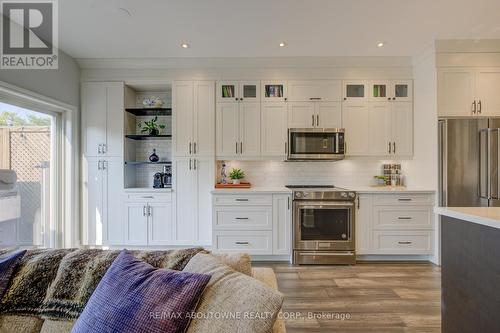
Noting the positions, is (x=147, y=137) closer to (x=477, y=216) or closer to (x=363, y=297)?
(x=363, y=297)

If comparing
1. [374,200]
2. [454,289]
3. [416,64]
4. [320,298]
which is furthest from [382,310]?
[416,64]

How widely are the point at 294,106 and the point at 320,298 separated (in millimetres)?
2455

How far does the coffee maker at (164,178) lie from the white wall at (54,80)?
4.92 feet

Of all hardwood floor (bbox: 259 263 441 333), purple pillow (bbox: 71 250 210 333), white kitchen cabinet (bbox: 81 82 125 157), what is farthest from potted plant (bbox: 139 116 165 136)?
purple pillow (bbox: 71 250 210 333)

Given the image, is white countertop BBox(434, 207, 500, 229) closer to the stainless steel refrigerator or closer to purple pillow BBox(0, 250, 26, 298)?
the stainless steel refrigerator

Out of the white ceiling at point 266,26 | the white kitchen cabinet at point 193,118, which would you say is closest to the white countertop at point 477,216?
the white ceiling at point 266,26

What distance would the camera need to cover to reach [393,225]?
132 inches

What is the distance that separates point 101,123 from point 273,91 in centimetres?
253

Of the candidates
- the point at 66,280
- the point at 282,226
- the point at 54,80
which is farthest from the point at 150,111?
the point at 66,280

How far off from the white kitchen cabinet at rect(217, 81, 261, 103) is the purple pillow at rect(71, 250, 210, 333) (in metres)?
2.96

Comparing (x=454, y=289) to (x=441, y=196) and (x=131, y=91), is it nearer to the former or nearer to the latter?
(x=441, y=196)

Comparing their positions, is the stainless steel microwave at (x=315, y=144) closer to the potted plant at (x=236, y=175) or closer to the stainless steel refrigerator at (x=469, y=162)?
the potted plant at (x=236, y=175)

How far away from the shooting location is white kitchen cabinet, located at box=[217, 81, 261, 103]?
366 cm

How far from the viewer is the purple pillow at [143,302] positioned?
885mm
